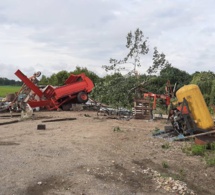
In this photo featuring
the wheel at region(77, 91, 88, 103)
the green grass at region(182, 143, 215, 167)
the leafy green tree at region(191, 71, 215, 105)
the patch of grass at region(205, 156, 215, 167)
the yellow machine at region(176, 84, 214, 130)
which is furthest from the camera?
the leafy green tree at region(191, 71, 215, 105)

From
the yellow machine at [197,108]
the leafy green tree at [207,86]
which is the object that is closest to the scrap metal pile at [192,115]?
the yellow machine at [197,108]

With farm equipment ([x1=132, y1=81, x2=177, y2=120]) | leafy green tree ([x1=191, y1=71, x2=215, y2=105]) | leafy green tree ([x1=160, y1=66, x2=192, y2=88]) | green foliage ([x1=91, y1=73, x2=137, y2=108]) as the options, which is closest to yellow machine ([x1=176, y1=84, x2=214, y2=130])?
farm equipment ([x1=132, y1=81, x2=177, y2=120])

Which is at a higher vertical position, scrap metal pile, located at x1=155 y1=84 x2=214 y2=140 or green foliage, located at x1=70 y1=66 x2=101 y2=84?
green foliage, located at x1=70 y1=66 x2=101 y2=84

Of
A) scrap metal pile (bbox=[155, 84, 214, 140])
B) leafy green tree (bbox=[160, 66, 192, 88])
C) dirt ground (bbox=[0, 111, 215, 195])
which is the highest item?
leafy green tree (bbox=[160, 66, 192, 88])

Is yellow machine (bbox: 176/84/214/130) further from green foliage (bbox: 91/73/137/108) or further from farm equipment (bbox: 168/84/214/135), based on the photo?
green foliage (bbox: 91/73/137/108)

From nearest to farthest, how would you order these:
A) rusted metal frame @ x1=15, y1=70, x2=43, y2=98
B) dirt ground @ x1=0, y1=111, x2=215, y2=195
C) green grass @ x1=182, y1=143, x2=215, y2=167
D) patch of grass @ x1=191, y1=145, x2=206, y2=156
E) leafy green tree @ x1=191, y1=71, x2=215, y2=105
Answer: dirt ground @ x1=0, y1=111, x2=215, y2=195
green grass @ x1=182, y1=143, x2=215, y2=167
patch of grass @ x1=191, y1=145, x2=206, y2=156
rusted metal frame @ x1=15, y1=70, x2=43, y2=98
leafy green tree @ x1=191, y1=71, x2=215, y2=105

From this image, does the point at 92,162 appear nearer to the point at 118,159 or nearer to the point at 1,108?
the point at 118,159

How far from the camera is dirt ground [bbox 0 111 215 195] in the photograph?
528 centimetres

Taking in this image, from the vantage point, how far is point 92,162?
6566 millimetres

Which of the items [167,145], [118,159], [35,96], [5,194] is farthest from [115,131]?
[35,96]

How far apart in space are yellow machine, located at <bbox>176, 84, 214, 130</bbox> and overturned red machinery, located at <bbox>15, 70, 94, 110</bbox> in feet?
28.9

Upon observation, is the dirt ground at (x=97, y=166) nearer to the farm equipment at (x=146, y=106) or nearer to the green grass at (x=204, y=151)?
the green grass at (x=204, y=151)

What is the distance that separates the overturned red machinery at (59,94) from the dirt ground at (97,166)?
6.80 m

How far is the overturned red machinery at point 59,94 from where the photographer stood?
1630 cm
